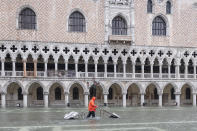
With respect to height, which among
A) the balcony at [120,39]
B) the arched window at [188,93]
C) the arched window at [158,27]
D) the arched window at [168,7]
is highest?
the arched window at [168,7]

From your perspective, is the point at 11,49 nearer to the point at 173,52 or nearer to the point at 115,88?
the point at 115,88

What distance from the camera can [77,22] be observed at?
36.4 m

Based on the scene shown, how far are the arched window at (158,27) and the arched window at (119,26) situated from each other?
3856 mm

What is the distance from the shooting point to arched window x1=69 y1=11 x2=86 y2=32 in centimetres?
3625

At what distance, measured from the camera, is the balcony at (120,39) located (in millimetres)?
36188

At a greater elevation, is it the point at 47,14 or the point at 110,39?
the point at 47,14

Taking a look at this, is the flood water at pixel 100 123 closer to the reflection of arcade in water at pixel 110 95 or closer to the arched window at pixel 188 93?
the reflection of arcade in water at pixel 110 95

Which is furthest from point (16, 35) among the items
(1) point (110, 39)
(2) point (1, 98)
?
(1) point (110, 39)

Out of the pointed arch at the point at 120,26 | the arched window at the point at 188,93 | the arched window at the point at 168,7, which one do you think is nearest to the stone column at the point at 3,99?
the pointed arch at the point at 120,26

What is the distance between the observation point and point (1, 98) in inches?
1341

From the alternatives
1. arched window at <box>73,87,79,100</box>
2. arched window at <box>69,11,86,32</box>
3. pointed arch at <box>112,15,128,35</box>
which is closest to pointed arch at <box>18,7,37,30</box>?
arched window at <box>69,11,86,32</box>

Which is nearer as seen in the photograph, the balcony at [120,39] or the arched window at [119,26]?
the balcony at [120,39]

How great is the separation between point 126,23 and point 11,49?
14108mm

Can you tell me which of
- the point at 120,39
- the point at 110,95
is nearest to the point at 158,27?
the point at 120,39
